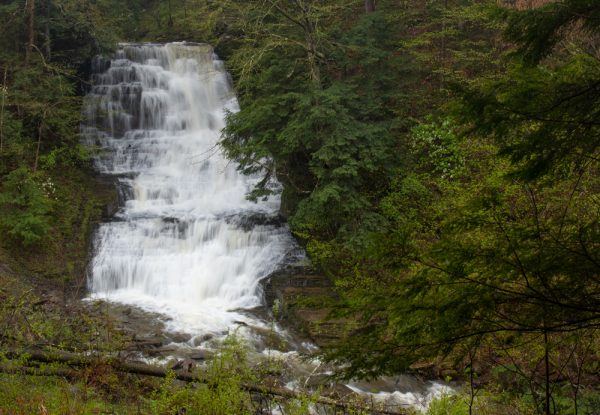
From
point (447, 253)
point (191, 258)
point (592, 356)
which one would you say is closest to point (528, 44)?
point (447, 253)

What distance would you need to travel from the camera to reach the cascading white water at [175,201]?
13.1 m

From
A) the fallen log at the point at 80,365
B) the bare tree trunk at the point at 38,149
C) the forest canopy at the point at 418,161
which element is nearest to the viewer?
the forest canopy at the point at 418,161

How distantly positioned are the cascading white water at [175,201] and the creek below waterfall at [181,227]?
0.04 metres

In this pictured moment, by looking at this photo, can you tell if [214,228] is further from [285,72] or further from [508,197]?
[508,197]

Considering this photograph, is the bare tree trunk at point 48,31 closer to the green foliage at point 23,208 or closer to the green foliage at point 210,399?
the green foliage at point 23,208

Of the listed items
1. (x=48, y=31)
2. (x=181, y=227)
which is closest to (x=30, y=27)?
(x=48, y=31)

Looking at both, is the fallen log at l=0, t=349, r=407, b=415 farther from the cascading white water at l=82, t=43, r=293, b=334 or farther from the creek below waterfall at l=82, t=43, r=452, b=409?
the cascading white water at l=82, t=43, r=293, b=334

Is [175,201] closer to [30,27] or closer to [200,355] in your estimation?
[30,27]

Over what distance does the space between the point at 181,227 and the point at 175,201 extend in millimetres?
2205

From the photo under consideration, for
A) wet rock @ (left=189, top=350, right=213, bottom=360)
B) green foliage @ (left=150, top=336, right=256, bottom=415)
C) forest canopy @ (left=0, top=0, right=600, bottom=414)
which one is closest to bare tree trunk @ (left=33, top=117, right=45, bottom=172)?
forest canopy @ (left=0, top=0, right=600, bottom=414)

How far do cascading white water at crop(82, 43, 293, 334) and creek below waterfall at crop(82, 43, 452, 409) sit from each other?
0.04 meters

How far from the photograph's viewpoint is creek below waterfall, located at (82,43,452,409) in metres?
10.5

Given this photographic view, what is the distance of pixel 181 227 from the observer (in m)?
15.0

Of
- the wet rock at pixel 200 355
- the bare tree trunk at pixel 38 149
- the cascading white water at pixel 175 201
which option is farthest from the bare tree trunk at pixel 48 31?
the wet rock at pixel 200 355
